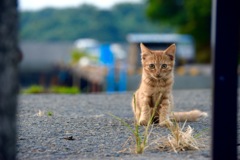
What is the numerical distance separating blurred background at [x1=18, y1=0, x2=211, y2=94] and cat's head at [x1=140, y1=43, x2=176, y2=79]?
→ 1584 mm

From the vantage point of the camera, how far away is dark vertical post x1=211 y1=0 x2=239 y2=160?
602cm

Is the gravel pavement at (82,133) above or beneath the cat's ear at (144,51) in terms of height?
beneath

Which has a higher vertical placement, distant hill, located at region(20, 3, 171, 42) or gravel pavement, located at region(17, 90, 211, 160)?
distant hill, located at region(20, 3, 171, 42)

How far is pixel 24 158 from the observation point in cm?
757

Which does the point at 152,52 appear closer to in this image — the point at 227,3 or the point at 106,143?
the point at 106,143

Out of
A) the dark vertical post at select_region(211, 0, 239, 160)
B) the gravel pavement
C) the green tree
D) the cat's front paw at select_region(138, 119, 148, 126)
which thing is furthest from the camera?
the green tree

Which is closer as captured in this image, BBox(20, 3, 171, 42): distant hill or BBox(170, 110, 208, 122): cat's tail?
BBox(170, 110, 208, 122): cat's tail

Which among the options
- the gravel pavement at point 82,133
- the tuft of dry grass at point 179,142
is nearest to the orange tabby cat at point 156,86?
the gravel pavement at point 82,133

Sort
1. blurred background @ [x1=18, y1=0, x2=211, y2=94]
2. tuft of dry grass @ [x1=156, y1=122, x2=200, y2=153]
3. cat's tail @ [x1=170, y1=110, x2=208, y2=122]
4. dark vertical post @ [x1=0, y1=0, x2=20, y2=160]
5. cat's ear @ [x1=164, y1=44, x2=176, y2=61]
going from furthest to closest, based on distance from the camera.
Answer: blurred background @ [x1=18, y1=0, x2=211, y2=94] → cat's tail @ [x1=170, y1=110, x2=208, y2=122] → cat's ear @ [x1=164, y1=44, x2=176, y2=61] → tuft of dry grass @ [x1=156, y1=122, x2=200, y2=153] → dark vertical post @ [x1=0, y1=0, x2=20, y2=160]

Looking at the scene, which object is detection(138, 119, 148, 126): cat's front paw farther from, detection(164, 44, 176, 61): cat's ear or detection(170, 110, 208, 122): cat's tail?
detection(164, 44, 176, 61): cat's ear

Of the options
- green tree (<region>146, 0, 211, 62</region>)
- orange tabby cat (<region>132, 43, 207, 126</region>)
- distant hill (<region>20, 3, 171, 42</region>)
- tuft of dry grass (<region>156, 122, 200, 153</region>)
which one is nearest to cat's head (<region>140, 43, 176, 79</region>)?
orange tabby cat (<region>132, 43, 207, 126</region>)

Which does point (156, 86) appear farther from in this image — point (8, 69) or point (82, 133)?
point (8, 69)

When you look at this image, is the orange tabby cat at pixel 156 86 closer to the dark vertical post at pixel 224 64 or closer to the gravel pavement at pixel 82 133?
the gravel pavement at pixel 82 133

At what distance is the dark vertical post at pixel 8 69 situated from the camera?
17.3 feet
